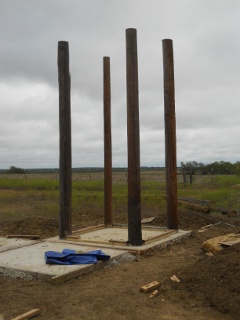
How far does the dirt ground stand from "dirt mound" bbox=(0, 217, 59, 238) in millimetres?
3989

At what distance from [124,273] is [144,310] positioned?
59.1 inches

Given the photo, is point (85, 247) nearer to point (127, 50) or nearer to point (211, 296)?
point (211, 296)

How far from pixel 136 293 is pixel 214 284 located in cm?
93

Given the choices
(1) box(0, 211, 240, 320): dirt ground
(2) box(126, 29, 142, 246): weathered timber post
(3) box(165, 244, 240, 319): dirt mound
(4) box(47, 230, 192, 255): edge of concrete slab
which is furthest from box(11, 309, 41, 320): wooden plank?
(2) box(126, 29, 142, 246): weathered timber post

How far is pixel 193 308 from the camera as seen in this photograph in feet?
14.6

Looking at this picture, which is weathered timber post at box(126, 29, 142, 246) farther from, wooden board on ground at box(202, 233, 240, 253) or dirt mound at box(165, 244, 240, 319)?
dirt mound at box(165, 244, 240, 319)

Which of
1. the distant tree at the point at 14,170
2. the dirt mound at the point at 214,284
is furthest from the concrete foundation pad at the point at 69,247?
the distant tree at the point at 14,170

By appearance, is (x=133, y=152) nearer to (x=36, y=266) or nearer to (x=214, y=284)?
(x=36, y=266)

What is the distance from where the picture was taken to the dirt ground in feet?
14.2

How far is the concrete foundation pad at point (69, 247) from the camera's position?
567 centimetres

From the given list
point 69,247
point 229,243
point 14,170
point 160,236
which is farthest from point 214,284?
point 14,170

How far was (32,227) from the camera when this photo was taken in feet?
33.5

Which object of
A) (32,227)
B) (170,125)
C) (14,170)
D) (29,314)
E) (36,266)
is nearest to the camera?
(29,314)

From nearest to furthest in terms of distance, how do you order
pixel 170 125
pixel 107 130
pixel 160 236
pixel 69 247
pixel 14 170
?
1. pixel 69 247
2. pixel 160 236
3. pixel 170 125
4. pixel 107 130
5. pixel 14 170
